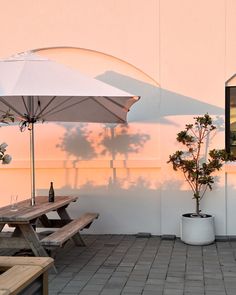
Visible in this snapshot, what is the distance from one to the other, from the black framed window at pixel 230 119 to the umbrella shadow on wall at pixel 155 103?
0.72 ft

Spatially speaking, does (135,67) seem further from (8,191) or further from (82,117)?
(8,191)

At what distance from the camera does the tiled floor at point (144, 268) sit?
15.1 feet

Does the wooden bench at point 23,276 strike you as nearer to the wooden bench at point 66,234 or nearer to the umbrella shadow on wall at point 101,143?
the wooden bench at point 66,234

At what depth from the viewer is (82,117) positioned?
657 centimetres

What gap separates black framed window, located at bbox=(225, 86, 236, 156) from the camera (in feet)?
23.5

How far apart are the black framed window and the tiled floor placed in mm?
1577

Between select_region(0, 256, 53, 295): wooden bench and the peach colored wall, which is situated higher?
the peach colored wall

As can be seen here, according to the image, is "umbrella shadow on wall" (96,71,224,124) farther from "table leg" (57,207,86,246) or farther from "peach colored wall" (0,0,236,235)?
"table leg" (57,207,86,246)

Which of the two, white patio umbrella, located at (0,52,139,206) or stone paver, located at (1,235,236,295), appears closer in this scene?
stone paver, located at (1,235,236,295)

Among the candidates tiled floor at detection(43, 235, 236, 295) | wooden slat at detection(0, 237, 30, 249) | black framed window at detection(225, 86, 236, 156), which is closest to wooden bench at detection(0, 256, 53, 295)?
tiled floor at detection(43, 235, 236, 295)

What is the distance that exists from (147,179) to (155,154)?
42 centimetres

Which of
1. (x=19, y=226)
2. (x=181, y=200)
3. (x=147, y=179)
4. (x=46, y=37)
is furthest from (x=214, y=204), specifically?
(x=46, y=37)

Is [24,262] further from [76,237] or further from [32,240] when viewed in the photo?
[76,237]

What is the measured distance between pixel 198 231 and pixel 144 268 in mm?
1426
